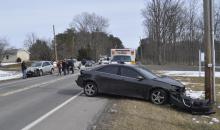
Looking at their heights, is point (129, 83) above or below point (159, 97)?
above

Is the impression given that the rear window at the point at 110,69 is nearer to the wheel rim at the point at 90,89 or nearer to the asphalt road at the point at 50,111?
the wheel rim at the point at 90,89

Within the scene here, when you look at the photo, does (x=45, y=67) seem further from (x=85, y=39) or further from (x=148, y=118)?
(x=85, y=39)

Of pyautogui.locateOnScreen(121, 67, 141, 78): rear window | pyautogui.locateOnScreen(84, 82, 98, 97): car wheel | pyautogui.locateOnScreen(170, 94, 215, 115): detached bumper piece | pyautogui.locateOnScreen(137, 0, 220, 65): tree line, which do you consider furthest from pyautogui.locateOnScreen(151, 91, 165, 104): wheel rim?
pyautogui.locateOnScreen(137, 0, 220, 65): tree line

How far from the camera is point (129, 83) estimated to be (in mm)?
17172

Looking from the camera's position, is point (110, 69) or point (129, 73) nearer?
point (129, 73)

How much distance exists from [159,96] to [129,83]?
1.49 metres

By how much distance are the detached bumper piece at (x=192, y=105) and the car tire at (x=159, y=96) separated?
1.32 feet

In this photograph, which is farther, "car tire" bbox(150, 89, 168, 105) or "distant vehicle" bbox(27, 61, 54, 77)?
"distant vehicle" bbox(27, 61, 54, 77)

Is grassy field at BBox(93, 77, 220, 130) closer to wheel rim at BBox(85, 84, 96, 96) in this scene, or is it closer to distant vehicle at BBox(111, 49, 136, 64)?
wheel rim at BBox(85, 84, 96, 96)

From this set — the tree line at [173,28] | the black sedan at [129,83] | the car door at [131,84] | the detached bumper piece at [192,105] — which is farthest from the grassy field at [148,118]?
the tree line at [173,28]

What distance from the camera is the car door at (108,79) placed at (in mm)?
17672

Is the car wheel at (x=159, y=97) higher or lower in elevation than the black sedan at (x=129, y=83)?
lower

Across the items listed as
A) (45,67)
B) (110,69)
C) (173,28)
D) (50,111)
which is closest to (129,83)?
(110,69)

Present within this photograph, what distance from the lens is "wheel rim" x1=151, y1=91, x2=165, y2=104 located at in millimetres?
16234
